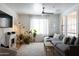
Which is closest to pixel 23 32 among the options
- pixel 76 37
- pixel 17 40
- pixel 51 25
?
pixel 17 40

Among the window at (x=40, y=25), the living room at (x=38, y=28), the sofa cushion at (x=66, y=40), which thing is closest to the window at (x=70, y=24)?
the living room at (x=38, y=28)

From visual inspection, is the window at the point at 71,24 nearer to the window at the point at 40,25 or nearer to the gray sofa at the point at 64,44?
the gray sofa at the point at 64,44

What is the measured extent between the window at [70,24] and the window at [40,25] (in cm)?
45

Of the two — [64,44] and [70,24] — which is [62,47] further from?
[70,24]

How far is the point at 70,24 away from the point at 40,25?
79cm

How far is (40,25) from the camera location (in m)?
3.43

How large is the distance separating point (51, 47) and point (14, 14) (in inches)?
50.1

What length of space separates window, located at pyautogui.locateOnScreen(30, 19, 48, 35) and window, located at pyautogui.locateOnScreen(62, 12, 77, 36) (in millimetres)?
451

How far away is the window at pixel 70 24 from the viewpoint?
3436 mm

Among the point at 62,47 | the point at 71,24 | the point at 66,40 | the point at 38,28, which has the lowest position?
the point at 62,47

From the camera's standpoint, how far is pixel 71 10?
132 inches

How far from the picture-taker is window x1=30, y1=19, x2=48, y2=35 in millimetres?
3411

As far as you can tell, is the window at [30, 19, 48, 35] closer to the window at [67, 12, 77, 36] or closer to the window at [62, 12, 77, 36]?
the window at [62, 12, 77, 36]

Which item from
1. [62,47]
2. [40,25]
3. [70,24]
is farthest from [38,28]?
[70,24]
